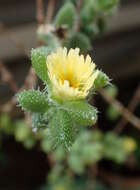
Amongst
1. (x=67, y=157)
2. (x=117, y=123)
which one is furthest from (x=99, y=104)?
(x=67, y=157)

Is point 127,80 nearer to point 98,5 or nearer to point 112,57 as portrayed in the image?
point 112,57

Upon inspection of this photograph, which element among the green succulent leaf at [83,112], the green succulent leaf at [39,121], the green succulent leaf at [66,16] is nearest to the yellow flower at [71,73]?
the green succulent leaf at [83,112]

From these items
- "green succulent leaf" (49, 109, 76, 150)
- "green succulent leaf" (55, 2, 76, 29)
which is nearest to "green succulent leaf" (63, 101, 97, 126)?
"green succulent leaf" (49, 109, 76, 150)

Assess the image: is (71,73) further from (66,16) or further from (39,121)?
(66,16)

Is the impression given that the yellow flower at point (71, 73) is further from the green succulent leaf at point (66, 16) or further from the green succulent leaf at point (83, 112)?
the green succulent leaf at point (66, 16)

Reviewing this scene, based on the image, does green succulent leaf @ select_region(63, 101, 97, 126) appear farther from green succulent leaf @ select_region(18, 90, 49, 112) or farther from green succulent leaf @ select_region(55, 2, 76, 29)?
green succulent leaf @ select_region(55, 2, 76, 29)

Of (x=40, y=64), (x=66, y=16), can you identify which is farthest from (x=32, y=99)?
(x=66, y=16)
